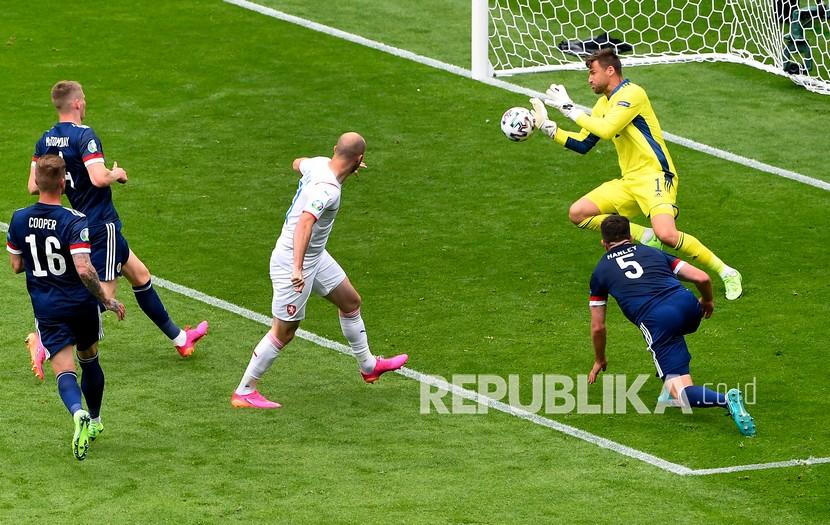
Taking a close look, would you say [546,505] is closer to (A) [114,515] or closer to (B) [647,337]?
(B) [647,337]

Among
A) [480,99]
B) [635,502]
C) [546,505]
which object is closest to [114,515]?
[546,505]

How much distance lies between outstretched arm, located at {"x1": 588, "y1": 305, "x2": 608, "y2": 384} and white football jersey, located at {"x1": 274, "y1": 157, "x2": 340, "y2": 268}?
194 cm

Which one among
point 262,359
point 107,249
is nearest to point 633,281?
point 262,359

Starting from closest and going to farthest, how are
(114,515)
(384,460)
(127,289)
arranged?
(114,515), (384,460), (127,289)

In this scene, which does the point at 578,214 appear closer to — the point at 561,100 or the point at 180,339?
the point at 561,100

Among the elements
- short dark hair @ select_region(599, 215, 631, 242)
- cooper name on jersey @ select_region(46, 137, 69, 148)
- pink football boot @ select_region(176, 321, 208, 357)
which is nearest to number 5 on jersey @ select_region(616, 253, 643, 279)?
short dark hair @ select_region(599, 215, 631, 242)

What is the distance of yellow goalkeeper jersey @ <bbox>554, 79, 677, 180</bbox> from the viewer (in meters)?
11.5

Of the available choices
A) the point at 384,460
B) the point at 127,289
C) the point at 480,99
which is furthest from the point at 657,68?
the point at 384,460

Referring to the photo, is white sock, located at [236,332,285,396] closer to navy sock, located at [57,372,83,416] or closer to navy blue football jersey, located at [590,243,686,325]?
navy sock, located at [57,372,83,416]

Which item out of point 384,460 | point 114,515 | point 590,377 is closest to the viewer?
point 114,515

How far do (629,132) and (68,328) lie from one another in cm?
489

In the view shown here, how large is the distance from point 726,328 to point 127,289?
17.3ft

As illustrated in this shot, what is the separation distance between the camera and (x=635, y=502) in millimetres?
8734

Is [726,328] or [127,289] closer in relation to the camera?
[726,328]
